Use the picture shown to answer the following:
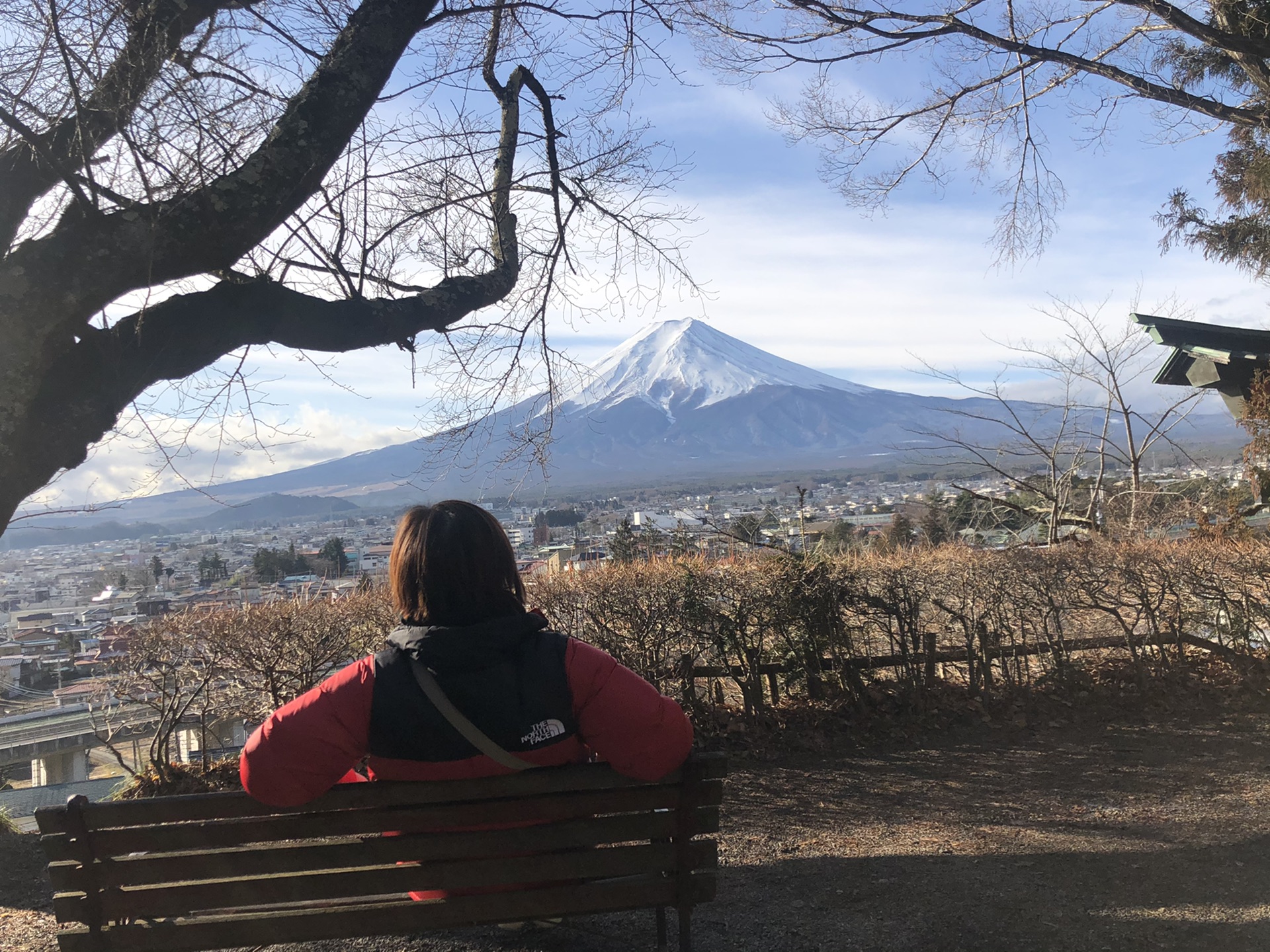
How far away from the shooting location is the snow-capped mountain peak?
111 meters

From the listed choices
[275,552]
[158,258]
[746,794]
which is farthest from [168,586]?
[746,794]

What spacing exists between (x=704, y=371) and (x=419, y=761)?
124 m

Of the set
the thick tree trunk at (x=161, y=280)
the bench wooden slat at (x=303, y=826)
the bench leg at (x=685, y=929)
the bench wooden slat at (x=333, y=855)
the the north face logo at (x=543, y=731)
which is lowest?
the bench leg at (x=685, y=929)

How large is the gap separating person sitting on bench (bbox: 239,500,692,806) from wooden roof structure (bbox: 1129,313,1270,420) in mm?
8676

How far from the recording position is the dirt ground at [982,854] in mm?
3020

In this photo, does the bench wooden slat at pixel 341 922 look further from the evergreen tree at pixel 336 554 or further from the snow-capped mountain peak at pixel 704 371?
the snow-capped mountain peak at pixel 704 371

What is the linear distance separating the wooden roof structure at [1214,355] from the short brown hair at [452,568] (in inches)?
347

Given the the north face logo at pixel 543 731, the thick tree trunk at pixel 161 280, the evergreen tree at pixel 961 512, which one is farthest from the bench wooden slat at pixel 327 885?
the evergreen tree at pixel 961 512

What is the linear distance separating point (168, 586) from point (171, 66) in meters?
5.11

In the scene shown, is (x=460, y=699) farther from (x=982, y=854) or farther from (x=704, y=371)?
(x=704, y=371)

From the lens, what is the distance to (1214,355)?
8.55 meters

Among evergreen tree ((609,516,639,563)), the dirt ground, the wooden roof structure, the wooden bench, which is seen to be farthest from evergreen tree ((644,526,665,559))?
the wooden roof structure

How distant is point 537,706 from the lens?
2113 millimetres

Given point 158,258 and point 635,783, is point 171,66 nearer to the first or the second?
point 158,258
